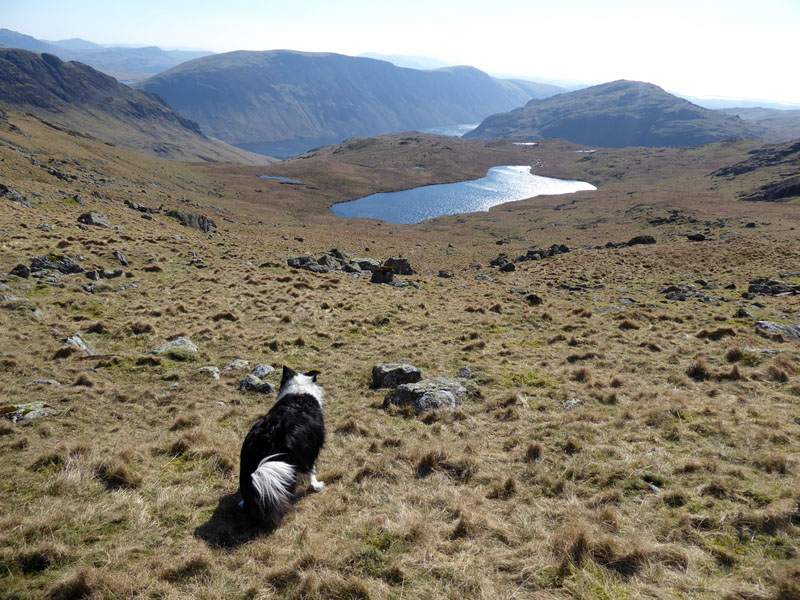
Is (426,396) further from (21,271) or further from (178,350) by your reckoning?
(21,271)

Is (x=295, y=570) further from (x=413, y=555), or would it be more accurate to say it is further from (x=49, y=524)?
(x=49, y=524)

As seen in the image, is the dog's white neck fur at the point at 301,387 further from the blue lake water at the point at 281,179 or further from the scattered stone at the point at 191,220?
the blue lake water at the point at 281,179

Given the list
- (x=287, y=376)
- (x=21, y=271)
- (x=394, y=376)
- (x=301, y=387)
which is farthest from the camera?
(x=21, y=271)

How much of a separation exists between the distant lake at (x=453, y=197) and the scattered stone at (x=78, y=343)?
318 ft

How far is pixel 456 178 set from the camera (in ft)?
559

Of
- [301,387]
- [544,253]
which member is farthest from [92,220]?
[544,253]

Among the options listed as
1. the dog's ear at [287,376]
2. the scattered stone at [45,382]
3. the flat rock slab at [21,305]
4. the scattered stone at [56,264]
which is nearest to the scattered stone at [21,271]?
the scattered stone at [56,264]

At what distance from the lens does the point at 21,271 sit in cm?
1609

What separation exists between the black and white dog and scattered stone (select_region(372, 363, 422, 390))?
3373mm

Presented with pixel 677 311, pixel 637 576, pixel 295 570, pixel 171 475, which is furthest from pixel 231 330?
pixel 677 311

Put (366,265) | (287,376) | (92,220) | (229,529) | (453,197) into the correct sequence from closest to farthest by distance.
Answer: (229,529) < (287,376) < (92,220) < (366,265) < (453,197)

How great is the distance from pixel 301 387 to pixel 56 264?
17.9 meters

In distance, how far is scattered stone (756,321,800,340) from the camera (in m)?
13.6

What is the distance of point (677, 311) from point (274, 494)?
20.2 m
